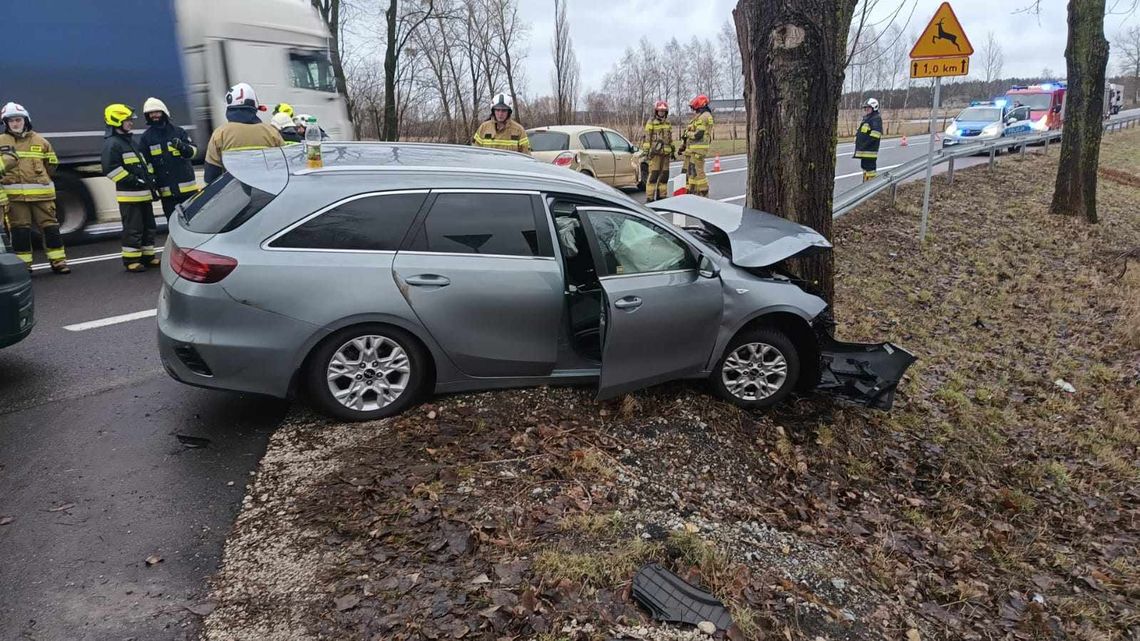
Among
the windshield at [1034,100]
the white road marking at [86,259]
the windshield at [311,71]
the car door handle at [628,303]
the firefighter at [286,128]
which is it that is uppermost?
the windshield at [311,71]

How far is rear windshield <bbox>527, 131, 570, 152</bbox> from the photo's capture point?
13.5m

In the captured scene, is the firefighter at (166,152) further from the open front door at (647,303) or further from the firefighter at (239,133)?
the open front door at (647,303)

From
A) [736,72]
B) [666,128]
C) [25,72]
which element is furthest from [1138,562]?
[736,72]

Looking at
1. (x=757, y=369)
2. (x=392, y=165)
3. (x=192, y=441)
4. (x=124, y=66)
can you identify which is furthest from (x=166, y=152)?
(x=757, y=369)

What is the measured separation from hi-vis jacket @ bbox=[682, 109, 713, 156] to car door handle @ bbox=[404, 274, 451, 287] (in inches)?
297

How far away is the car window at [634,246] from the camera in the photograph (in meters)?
4.57

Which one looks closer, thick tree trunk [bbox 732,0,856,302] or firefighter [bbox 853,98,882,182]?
thick tree trunk [bbox 732,0,856,302]

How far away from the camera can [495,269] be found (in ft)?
14.4

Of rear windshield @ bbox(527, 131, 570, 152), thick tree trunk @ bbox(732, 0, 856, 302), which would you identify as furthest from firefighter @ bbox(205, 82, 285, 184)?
rear windshield @ bbox(527, 131, 570, 152)

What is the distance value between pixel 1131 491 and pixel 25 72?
491 inches

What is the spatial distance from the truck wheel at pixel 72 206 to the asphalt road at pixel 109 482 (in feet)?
14.0

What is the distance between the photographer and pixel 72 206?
980 centimetres

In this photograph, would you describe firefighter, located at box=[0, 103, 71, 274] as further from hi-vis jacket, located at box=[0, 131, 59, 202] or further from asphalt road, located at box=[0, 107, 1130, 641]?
asphalt road, located at box=[0, 107, 1130, 641]

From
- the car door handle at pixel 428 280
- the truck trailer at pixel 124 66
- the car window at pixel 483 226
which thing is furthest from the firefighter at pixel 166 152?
the car door handle at pixel 428 280
